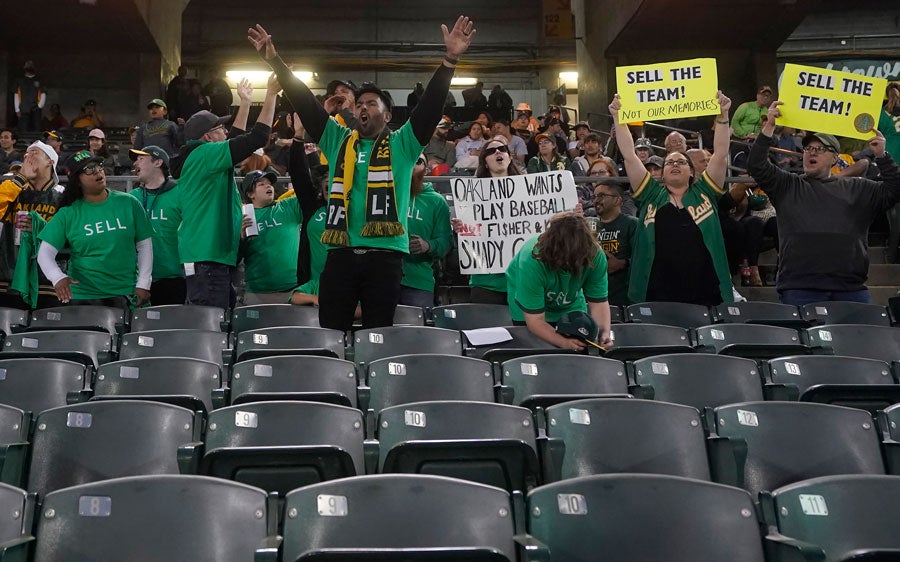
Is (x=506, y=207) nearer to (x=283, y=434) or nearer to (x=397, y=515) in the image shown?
(x=283, y=434)

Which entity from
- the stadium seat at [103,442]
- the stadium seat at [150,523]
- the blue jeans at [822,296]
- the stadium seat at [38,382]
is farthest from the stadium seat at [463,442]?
the blue jeans at [822,296]

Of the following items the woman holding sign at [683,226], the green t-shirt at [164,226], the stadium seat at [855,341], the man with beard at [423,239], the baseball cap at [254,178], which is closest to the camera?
the stadium seat at [855,341]

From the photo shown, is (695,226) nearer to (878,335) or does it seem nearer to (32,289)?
(878,335)

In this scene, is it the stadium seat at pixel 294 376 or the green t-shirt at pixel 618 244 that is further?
the green t-shirt at pixel 618 244

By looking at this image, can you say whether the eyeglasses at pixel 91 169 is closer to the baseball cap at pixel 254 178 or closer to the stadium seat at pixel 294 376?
the baseball cap at pixel 254 178

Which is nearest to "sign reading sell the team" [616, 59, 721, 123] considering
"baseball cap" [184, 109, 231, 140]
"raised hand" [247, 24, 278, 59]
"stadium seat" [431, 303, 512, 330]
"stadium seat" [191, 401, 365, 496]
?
"stadium seat" [431, 303, 512, 330]

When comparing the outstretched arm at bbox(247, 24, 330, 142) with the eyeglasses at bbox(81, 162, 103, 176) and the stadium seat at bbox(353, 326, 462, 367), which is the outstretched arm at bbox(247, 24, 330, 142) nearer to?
the stadium seat at bbox(353, 326, 462, 367)

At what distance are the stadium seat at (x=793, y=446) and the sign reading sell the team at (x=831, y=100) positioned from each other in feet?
11.0

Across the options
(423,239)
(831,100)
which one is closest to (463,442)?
(423,239)

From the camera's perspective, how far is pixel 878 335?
5562 mm

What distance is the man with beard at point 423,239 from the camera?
6.57 metres

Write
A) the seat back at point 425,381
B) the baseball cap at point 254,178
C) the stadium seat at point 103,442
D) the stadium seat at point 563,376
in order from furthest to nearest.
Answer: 1. the baseball cap at point 254,178
2. the stadium seat at point 563,376
3. the seat back at point 425,381
4. the stadium seat at point 103,442

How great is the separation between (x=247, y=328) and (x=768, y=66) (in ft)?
48.5

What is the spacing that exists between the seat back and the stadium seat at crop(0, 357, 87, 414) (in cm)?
134
